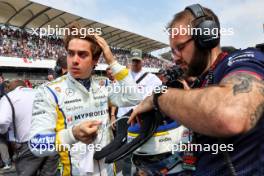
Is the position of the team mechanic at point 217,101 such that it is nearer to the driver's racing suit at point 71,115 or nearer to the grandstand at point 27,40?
the driver's racing suit at point 71,115

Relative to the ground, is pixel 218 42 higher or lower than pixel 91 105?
higher

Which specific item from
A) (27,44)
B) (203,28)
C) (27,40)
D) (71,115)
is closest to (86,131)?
(71,115)

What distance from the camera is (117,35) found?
37688mm

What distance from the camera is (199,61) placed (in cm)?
139

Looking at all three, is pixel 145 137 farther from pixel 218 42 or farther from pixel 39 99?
pixel 39 99

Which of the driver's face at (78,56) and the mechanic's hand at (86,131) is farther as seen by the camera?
the driver's face at (78,56)

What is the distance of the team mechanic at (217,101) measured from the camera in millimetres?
971

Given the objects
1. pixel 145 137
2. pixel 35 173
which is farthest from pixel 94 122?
pixel 35 173

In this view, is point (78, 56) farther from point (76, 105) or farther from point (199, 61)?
point (199, 61)

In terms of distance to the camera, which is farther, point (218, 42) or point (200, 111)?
point (218, 42)

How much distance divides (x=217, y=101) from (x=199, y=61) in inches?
17.3

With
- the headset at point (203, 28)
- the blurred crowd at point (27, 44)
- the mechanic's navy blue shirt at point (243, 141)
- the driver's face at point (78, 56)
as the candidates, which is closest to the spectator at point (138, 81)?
the driver's face at point (78, 56)

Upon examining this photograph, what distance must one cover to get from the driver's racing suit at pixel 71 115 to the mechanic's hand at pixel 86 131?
66 millimetres

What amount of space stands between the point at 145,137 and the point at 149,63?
42.3 m
